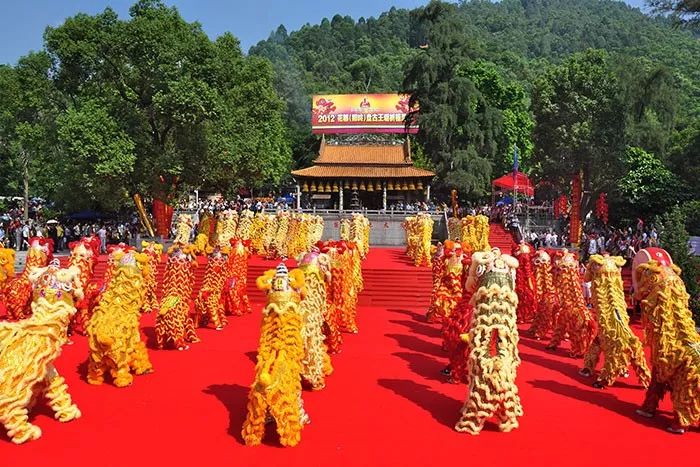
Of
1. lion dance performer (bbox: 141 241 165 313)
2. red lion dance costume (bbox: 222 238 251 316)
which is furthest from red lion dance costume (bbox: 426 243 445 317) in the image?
lion dance performer (bbox: 141 241 165 313)

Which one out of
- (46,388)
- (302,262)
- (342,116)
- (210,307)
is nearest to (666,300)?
(302,262)

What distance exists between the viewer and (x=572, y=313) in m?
Answer: 9.25

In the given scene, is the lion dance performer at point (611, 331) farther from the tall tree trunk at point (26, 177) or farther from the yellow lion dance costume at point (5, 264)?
the tall tree trunk at point (26, 177)

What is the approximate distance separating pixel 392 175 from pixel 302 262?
19628 mm

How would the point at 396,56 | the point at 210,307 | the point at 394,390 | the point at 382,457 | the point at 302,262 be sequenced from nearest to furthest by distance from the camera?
the point at 382,457
the point at 394,390
the point at 302,262
the point at 210,307
the point at 396,56

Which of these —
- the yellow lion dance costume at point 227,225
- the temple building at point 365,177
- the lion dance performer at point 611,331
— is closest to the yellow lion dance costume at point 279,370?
the lion dance performer at point 611,331

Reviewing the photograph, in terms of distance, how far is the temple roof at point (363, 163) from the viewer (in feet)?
91.5

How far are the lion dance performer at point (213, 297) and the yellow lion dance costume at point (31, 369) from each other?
4.31 meters

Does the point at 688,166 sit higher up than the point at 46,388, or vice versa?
the point at 688,166

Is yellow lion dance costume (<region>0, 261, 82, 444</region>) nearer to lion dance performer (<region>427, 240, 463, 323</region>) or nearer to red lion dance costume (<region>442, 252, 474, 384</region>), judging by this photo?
Result: red lion dance costume (<region>442, 252, 474, 384</region>)

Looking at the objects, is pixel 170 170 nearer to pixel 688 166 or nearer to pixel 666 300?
pixel 666 300

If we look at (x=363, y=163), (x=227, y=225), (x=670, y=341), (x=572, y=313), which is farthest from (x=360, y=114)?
(x=670, y=341)

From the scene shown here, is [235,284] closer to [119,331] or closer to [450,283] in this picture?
[450,283]

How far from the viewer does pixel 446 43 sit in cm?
2759
